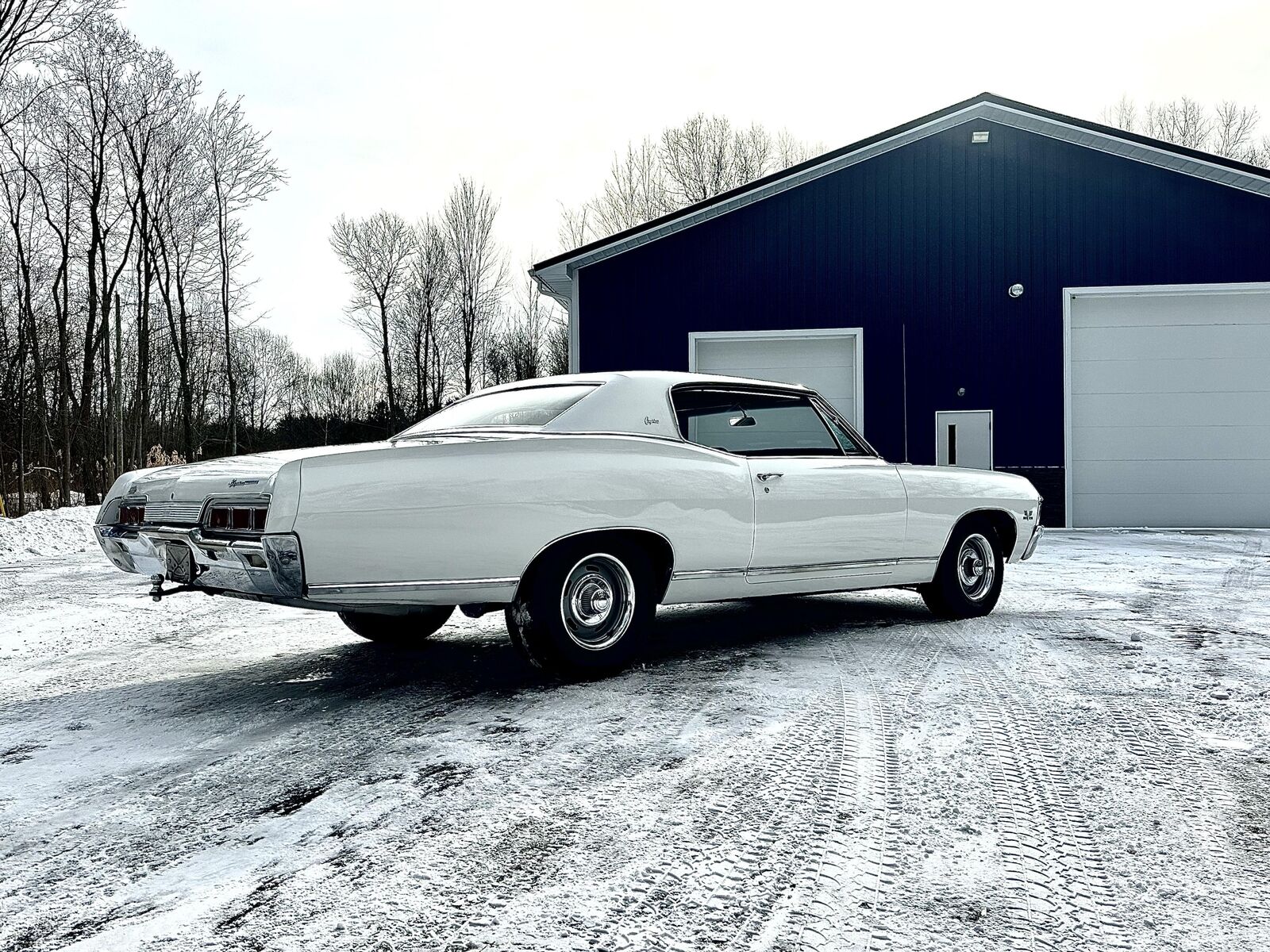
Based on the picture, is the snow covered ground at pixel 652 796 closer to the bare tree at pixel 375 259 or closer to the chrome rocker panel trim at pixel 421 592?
the chrome rocker panel trim at pixel 421 592

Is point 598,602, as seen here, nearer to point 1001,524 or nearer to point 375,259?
point 1001,524

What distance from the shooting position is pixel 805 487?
207 inches

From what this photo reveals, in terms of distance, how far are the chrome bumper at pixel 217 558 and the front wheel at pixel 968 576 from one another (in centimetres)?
403

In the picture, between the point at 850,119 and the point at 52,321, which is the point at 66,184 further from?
the point at 850,119

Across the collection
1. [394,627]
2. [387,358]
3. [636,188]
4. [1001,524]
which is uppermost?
[636,188]

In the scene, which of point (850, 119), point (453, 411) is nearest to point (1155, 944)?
point (453, 411)

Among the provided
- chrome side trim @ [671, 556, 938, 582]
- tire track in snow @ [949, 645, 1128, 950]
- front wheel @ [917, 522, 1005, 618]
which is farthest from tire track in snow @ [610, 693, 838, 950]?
front wheel @ [917, 522, 1005, 618]

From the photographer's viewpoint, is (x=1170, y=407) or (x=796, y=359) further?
(x=796, y=359)

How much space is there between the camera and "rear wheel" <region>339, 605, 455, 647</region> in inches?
216

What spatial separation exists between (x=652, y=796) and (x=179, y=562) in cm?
234

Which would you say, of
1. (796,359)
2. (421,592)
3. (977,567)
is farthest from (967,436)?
(421,592)

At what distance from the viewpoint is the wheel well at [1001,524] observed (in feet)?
20.9

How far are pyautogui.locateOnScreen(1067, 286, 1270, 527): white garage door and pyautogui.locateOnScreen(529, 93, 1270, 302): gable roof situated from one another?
5.80 feet

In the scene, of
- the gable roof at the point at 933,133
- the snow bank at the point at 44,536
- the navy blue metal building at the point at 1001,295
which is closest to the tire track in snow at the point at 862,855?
the snow bank at the point at 44,536
